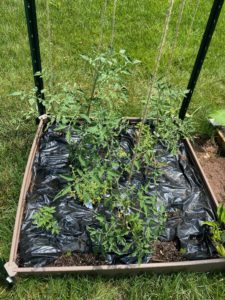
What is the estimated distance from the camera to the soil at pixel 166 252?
77.9 inches

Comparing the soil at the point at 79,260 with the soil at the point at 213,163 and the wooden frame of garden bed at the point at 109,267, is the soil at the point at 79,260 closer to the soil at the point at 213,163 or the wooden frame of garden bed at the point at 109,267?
the wooden frame of garden bed at the point at 109,267

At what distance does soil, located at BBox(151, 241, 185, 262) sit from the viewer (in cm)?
198

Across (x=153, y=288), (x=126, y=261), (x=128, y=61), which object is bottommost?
(x=153, y=288)

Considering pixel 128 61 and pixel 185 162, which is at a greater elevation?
pixel 128 61

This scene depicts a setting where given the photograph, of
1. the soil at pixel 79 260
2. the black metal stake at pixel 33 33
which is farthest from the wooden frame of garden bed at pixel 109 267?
the black metal stake at pixel 33 33

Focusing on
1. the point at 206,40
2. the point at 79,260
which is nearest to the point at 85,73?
the point at 206,40

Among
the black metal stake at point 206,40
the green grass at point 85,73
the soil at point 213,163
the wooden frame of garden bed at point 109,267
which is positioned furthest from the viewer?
the soil at point 213,163

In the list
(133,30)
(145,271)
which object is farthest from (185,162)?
(133,30)

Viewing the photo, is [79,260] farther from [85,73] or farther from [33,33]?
[85,73]

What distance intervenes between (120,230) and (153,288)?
17.4 inches

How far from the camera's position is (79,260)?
6.35ft

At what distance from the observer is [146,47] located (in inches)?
150

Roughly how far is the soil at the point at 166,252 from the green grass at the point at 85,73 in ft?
0.35

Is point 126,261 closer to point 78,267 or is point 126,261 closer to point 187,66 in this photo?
point 78,267
